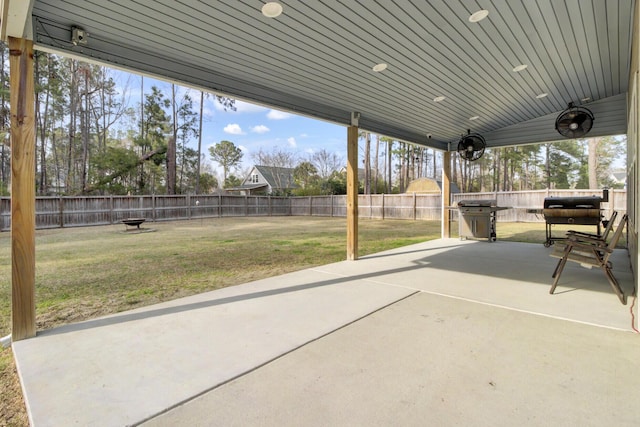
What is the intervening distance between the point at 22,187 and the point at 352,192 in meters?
4.29

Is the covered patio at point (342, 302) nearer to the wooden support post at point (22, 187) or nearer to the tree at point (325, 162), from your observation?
the wooden support post at point (22, 187)

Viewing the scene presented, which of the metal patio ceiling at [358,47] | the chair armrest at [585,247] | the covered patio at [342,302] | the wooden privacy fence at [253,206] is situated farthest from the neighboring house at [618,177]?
the chair armrest at [585,247]

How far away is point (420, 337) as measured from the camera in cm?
238

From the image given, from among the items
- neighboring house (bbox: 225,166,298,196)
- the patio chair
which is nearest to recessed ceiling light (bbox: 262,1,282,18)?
the patio chair

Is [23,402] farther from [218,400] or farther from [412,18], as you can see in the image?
[412,18]

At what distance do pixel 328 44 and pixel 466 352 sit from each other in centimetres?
302

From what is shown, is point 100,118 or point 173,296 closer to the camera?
point 173,296

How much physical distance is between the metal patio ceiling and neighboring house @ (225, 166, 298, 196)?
23.3 m

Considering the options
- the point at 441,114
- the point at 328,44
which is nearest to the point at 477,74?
the point at 441,114

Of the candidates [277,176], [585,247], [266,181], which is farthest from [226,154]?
[585,247]

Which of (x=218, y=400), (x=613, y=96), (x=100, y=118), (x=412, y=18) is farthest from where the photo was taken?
(x=100, y=118)

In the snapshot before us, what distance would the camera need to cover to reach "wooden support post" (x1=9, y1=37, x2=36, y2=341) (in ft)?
7.74

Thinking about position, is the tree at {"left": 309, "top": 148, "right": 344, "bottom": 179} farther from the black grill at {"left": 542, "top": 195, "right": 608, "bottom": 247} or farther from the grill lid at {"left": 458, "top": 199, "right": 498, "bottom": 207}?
the black grill at {"left": 542, "top": 195, "right": 608, "bottom": 247}

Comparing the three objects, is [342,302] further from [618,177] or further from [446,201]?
[618,177]
